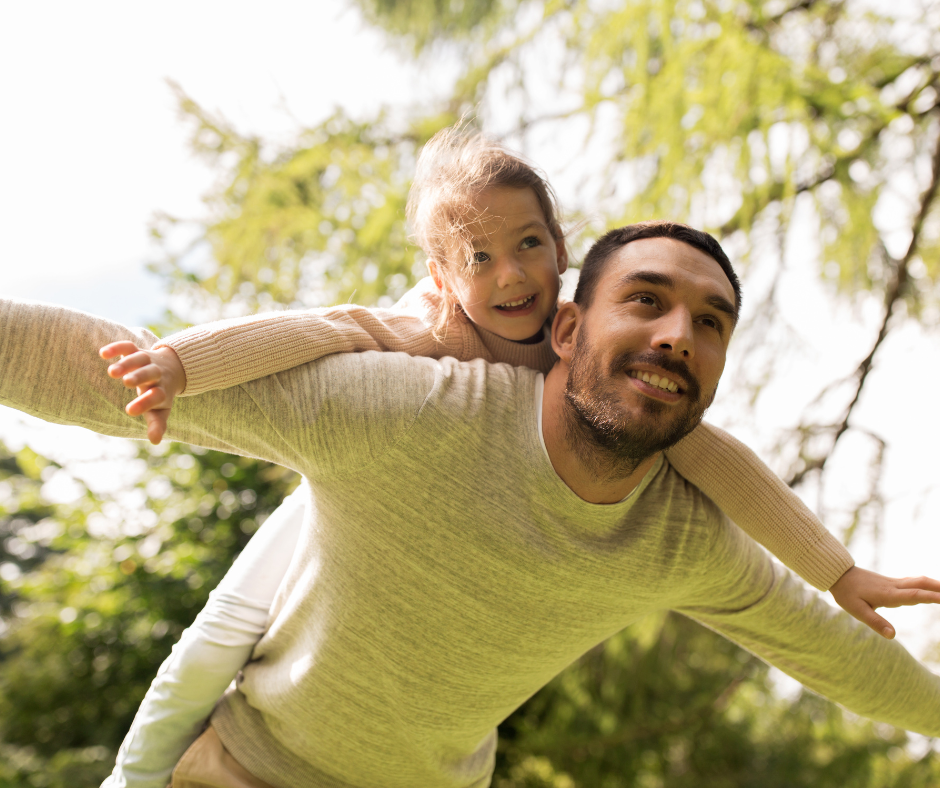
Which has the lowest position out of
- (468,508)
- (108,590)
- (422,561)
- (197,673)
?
(108,590)

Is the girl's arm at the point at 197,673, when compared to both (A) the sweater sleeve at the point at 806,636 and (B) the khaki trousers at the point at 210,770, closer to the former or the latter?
(B) the khaki trousers at the point at 210,770

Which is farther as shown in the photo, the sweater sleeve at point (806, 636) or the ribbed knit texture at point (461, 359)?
the sweater sleeve at point (806, 636)

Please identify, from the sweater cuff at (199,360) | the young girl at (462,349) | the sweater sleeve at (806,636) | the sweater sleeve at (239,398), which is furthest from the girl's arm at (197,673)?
the sweater sleeve at (806,636)

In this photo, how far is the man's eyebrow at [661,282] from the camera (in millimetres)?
1128

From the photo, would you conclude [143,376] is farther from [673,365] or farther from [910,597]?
[910,597]

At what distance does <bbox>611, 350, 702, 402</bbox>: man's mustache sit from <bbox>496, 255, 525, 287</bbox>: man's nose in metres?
0.35

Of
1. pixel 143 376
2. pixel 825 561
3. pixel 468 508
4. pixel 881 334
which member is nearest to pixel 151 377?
pixel 143 376

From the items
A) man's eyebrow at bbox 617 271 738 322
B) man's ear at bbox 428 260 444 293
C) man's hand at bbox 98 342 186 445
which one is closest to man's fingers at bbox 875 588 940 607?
man's eyebrow at bbox 617 271 738 322

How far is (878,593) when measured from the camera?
1.15 m

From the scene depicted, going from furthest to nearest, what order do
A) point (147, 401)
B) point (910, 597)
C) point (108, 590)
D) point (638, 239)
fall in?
point (108, 590) < point (638, 239) < point (910, 597) < point (147, 401)

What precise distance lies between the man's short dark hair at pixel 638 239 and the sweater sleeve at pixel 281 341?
0.29 meters

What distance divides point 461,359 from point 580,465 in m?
0.35

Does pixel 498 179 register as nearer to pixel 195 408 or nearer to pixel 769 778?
pixel 195 408

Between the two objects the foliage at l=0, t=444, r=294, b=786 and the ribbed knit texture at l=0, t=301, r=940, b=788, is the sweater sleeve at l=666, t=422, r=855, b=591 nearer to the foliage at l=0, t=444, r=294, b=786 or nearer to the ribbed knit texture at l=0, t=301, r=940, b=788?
the ribbed knit texture at l=0, t=301, r=940, b=788
